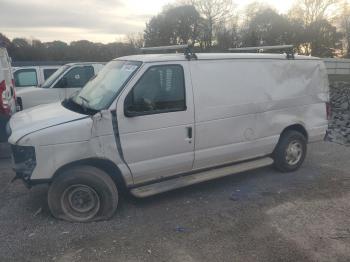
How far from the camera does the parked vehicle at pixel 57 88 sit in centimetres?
972

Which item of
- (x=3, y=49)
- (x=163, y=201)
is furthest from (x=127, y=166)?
(x=3, y=49)

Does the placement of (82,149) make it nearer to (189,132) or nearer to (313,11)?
(189,132)

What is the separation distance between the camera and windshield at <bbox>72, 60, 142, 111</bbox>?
15.3 ft

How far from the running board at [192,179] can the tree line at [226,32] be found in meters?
24.9

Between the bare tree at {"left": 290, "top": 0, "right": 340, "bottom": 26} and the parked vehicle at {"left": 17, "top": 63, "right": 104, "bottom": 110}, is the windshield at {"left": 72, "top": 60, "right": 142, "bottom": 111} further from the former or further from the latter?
the bare tree at {"left": 290, "top": 0, "right": 340, "bottom": 26}

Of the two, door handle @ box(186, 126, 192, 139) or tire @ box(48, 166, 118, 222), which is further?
door handle @ box(186, 126, 192, 139)

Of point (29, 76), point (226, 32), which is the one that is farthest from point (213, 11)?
point (29, 76)

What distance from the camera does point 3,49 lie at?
8.27m

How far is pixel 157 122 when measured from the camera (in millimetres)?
4785

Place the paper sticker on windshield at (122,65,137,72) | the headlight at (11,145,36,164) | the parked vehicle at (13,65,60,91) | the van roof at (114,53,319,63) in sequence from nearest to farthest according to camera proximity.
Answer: the headlight at (11,145,36,164) → the paper sticker on windshield at (122,65,137,72) → the van roof at (114,53,319,63) → the parked vehicle at (13,65,60,91)

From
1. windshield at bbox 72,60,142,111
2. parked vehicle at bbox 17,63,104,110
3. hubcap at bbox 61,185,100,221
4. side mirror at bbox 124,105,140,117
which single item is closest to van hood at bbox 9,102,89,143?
windshield at bbox 72,60,142,111

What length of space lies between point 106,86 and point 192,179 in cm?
177

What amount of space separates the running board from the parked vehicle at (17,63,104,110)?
17.6 feet

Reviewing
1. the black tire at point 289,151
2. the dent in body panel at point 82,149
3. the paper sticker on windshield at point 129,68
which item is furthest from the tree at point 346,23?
the dent in body panel at point 82,149
